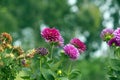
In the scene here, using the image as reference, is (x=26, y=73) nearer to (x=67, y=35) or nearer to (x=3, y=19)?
(x=3, y=19)

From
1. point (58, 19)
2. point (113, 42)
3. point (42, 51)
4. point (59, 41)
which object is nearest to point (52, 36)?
point (59, 41)

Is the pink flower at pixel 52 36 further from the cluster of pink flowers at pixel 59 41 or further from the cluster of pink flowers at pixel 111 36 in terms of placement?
the cluster of pink flowers at pixel 111 36

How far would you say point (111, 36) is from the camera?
16.1 feet

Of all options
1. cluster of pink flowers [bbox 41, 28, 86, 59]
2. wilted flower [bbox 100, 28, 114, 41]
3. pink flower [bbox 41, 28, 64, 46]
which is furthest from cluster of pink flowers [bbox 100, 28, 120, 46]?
pink flower [bbox 41, 28, 64, 46]

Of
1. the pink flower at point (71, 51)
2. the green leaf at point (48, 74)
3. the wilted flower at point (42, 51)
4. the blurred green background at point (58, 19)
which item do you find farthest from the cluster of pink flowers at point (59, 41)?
the blurred green background at point (58, 19)

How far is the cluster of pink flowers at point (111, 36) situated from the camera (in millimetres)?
4684

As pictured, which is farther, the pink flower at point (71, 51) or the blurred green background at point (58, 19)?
the blurred green background at point (58, 19)

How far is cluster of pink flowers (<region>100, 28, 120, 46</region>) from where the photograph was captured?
4.68 metres

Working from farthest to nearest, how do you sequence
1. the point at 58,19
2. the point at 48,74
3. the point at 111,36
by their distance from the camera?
the point at 58,19
the point at 111,36
the point at 48,74

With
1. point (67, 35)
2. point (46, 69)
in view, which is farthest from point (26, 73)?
point (67, 35)

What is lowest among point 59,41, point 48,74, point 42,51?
point 48,74

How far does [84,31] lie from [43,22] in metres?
3.52

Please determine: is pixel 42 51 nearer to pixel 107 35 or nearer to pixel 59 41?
pixel 59 41

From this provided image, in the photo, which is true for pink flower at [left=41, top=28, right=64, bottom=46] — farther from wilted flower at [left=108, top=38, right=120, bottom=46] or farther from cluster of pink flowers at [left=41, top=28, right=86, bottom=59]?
wilted flower at [left=108, top=38, right=120, bottom=46]
